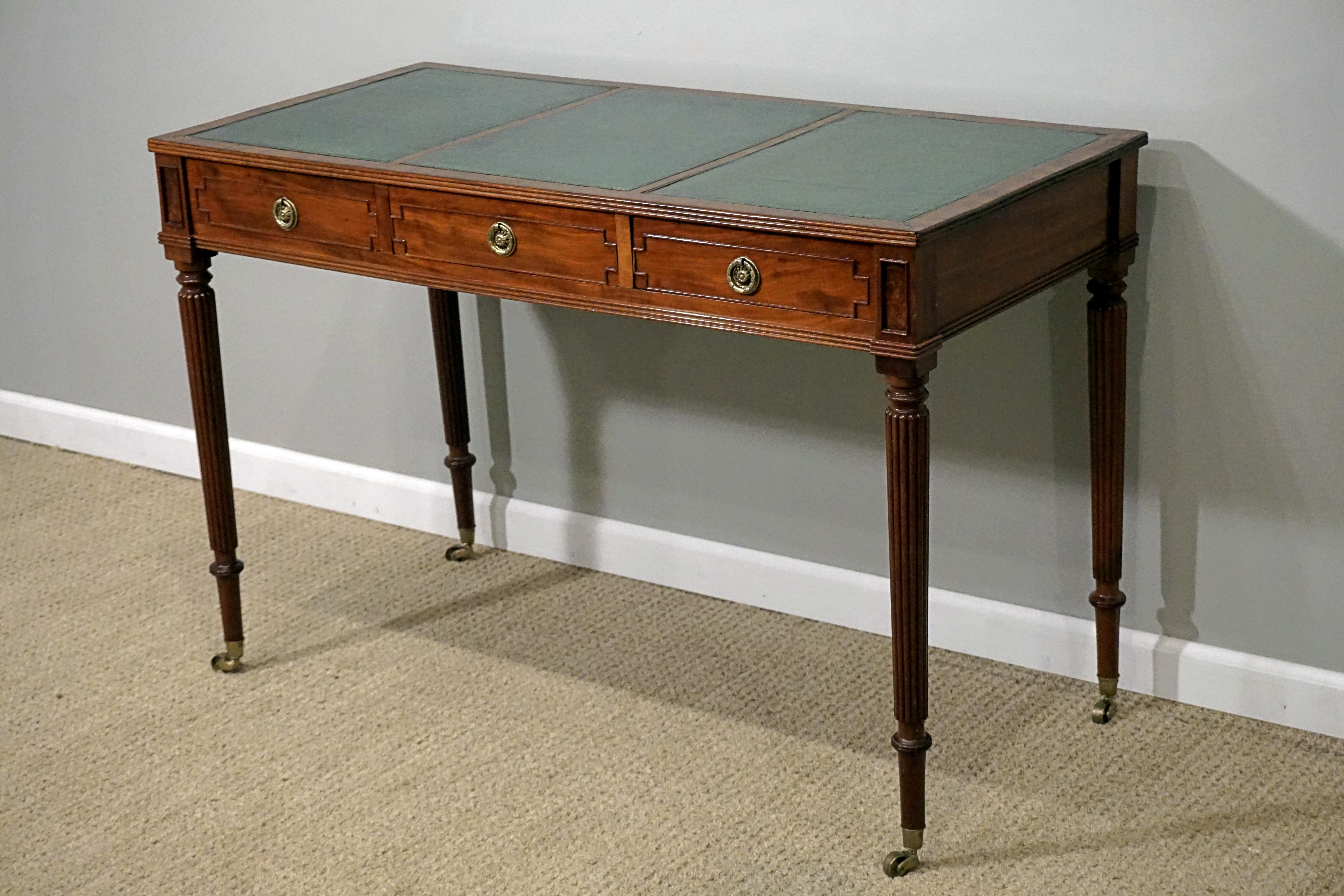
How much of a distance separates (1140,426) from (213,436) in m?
1.36

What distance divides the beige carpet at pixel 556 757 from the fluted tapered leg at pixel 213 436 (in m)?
0.09

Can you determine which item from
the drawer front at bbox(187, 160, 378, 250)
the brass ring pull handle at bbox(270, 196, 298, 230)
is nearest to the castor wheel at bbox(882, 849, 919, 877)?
the drawer front at bbox(187, 160, 378, 250)

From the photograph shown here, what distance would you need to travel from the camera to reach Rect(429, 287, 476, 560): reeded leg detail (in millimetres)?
2830

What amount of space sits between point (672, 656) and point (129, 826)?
842 millimetres

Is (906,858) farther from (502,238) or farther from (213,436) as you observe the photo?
(213,436)

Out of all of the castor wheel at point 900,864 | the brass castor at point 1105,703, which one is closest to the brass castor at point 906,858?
the castor wheel at point 900,864

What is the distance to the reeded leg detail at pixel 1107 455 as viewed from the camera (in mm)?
2195

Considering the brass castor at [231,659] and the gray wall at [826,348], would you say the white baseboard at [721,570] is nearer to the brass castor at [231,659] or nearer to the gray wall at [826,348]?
the gray wall at [826,348]

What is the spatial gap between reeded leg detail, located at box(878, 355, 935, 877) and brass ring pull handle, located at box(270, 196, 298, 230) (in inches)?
33.4

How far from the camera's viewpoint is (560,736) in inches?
94.7

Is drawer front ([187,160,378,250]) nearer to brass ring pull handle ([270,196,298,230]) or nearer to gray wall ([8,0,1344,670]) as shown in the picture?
brass ring pull handle ([270,196,298,230])

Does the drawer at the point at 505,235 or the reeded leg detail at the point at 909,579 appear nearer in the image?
the reeded leg detail at the point at 909,579

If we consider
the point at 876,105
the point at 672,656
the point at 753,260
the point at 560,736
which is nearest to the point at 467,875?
the point at 560,736

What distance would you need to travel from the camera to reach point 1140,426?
2.35 m
